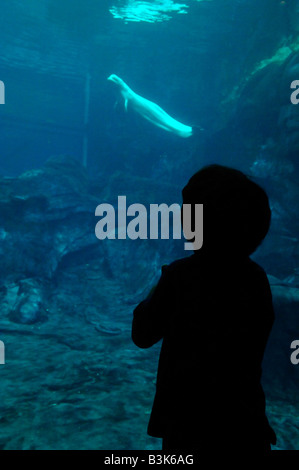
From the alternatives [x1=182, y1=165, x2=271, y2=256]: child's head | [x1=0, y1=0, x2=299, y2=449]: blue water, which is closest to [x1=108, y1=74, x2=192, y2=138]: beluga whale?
[x1=0, y1=0, x2=299, y2=449]: blue water

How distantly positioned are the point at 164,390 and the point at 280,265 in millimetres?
9228

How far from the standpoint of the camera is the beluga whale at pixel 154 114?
15.2m

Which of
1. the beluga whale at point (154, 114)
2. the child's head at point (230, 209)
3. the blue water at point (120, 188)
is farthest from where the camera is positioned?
the beluga whale at point (154, 114)

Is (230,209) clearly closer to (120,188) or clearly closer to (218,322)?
(218,322)

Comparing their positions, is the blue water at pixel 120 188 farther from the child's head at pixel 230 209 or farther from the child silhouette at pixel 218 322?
the child's head at pixel 230 209

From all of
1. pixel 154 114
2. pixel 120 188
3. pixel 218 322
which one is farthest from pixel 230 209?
pixel 154 114

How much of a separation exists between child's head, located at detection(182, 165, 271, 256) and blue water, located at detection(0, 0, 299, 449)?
11.5 feet

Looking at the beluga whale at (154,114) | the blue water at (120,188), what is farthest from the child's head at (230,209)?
the beluga whale at (154,114)

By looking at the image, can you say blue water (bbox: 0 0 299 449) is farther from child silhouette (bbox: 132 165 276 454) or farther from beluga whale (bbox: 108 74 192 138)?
child silhouette (bbox: 132 165 276 454)

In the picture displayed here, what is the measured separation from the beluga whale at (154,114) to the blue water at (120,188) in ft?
2.43

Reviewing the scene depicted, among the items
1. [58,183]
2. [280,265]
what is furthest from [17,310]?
[280,265]

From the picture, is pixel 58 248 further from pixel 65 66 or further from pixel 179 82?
pixel 65 66

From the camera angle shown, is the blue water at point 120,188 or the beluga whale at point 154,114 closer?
the blue water at point 120,188

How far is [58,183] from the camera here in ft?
41.5
